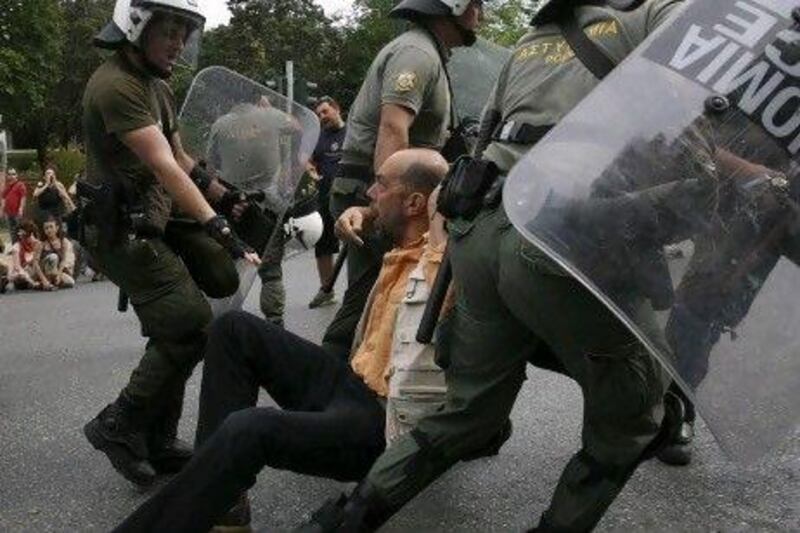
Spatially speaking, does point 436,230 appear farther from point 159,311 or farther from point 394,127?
point 159,311

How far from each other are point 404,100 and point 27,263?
879 centimetres

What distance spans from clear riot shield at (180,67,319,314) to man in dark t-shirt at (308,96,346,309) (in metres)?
3.30

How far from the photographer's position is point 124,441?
3.50 meters

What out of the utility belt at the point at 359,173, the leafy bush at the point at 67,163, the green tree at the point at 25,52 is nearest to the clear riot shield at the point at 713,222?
the utility belt at the point at 359,173

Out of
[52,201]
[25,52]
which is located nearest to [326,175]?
[52,201]

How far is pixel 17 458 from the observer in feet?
13.2

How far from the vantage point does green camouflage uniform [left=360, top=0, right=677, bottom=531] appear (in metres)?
2.27

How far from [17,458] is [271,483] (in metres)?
1.17

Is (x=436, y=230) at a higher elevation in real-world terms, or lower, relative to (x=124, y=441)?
higher

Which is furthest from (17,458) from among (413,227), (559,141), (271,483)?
(559,141)

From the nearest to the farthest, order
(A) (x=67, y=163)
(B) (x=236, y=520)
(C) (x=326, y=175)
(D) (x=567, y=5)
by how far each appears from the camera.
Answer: (D) (x=567, y=5), (B) (x=236, y=520), (C) (x=326, y=175), (A) (x=67, y=163)

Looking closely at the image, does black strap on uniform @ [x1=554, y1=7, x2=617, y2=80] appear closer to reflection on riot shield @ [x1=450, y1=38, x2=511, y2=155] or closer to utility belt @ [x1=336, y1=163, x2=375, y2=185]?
reflection on riot shield @ [x1=450, y1=38, x2=511, y2=155]

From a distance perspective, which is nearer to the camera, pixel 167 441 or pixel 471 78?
pixel 167 441

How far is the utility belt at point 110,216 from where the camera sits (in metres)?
3.45
